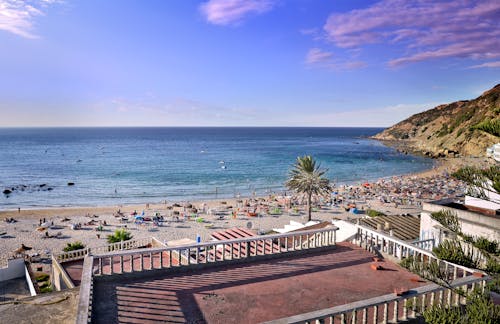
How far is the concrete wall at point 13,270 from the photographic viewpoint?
18.5 meters

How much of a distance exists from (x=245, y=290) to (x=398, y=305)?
341cm

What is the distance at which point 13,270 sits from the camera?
18.8 meters

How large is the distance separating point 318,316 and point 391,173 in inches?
2942

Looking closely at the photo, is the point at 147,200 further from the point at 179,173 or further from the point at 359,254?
the point at 359,254

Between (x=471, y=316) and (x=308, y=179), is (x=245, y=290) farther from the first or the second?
(x=308, y=179)

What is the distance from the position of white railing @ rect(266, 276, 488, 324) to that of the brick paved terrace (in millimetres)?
927

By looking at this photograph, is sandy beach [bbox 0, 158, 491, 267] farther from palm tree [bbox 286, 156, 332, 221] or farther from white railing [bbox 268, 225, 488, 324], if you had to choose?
white railing [bbox 268, 225, 488, 324]

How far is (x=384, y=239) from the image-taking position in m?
11.7

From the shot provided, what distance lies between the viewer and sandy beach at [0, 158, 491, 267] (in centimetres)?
3111

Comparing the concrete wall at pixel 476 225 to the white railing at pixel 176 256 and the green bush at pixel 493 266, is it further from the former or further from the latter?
the green bush at pixel 493 266

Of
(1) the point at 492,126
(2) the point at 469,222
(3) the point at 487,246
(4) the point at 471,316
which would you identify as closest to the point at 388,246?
(2) the point at 469,222

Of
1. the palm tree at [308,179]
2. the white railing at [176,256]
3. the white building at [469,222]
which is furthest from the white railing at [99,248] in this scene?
the palm tree at [308,179]

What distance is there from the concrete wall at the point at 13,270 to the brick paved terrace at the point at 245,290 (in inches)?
509

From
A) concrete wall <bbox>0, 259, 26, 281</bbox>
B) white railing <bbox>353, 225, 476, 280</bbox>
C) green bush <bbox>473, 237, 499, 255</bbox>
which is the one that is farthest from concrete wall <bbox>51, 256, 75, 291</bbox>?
green bush <bbox>473, 237, 499, 255</bbox>
